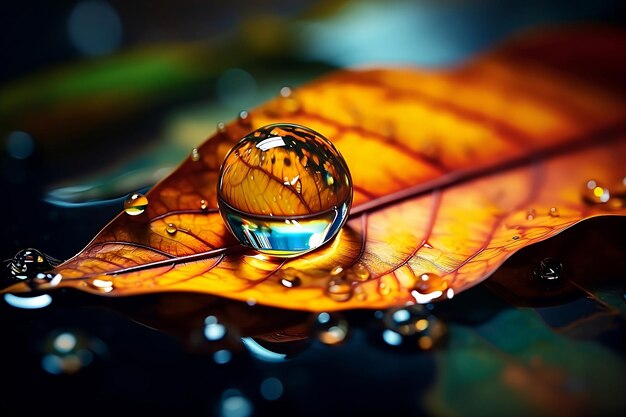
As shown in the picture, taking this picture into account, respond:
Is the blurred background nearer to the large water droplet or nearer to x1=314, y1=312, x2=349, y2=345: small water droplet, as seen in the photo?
the large water droplet

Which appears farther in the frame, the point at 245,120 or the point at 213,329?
the point at 245,120

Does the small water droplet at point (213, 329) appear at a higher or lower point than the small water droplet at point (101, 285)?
lower

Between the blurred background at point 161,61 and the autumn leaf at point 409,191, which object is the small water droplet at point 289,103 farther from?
the blurred background at point 161,61

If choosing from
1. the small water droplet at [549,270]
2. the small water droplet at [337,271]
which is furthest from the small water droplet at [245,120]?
the small water droplet at [549,270]

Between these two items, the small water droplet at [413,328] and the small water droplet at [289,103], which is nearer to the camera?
the small water droplet at [413,328]

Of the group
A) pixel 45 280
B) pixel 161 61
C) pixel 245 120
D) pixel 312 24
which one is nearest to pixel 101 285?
pixel 45 280

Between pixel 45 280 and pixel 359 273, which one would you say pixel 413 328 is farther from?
pixel 45 280

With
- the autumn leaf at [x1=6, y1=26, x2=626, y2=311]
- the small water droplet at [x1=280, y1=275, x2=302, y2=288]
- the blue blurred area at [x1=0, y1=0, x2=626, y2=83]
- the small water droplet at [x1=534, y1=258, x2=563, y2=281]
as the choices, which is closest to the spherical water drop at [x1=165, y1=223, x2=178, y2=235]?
the autumn leaf at [x1=6, y1=26, x2=626, y2=311]
